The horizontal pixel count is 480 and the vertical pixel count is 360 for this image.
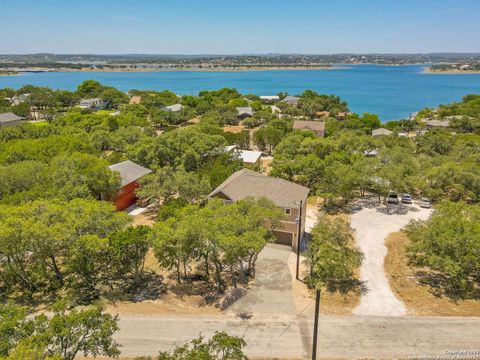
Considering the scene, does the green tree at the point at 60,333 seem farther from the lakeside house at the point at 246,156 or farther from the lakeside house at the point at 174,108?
the lakeside house at the point at 174,108

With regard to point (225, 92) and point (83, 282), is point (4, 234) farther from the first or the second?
point (225, 92)

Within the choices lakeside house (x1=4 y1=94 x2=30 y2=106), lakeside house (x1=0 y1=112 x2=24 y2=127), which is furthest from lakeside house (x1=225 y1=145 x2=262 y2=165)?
lakeside house (x1=4 y1=94 x2=30 y2=106)

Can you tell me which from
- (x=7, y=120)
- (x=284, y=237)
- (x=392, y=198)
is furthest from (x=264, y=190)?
(x=7, y=120)

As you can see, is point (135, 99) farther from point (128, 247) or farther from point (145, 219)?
point (128, 247)

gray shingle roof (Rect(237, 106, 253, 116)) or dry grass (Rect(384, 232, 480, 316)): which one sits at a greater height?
gray shingle roof (Rect(237, 106, 253, 116))

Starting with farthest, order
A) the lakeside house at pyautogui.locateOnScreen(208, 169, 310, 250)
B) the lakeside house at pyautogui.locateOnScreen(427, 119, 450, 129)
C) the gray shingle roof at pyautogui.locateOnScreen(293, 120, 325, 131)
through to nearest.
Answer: the lakeside house at pyautogui.locateOnScreen(427, 119, 450, 129)
the gray shingle roof at pyautogui.locateOnScreen(293, 120, 325, 131)
the lakeside house at pyautogui.locateOnScreen(208, 169, 310, 250)

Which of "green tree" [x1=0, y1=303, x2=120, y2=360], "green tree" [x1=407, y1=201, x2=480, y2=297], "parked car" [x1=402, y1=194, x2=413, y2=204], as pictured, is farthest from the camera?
"parked car" [x1=402, y1=194, x2=413, y2=204]

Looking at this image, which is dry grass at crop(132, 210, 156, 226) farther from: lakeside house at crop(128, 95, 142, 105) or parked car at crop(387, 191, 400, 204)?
lakeside house at crop(128, 95, 142, 105)

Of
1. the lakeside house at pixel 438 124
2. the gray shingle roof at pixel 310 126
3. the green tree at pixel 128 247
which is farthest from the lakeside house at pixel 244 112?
the green tree at pixel 128 247

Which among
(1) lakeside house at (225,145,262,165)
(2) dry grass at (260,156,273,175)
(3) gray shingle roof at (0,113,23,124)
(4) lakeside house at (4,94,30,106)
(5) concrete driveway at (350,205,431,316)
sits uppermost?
(4) lakeside house at (4,94,30,106)
